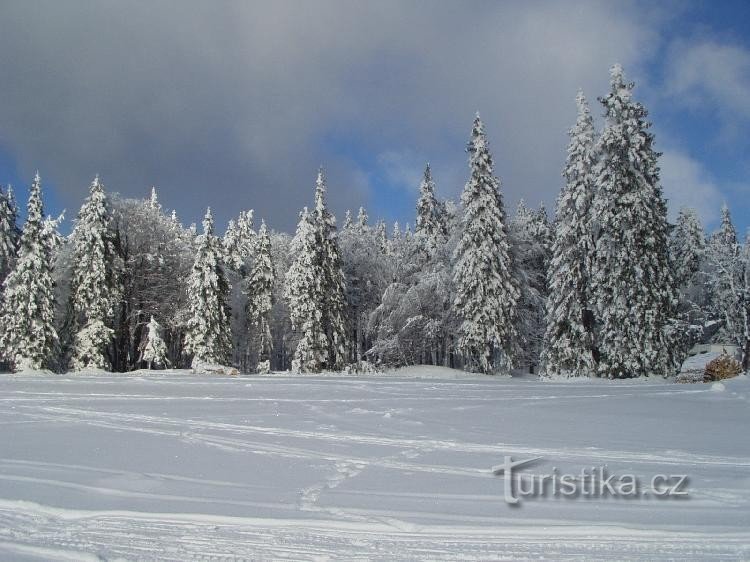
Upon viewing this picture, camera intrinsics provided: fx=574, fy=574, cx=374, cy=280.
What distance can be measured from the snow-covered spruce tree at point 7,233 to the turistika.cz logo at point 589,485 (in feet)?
141

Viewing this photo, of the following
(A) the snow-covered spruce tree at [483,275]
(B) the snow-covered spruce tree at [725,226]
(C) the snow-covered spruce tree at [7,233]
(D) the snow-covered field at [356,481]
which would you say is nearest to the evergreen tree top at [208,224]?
(C) the snow-covered spruce tree at [7,233]

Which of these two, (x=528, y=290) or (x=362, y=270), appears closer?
(x=528, y=290)

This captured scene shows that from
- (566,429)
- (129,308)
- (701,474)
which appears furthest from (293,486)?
(129,308)

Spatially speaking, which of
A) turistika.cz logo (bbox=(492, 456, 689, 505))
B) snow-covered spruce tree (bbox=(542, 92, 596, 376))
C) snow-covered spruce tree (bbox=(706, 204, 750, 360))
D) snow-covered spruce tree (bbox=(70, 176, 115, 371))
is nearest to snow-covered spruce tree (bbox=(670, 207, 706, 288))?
snow-covered spruce tree (bbox=(706, 204, 750, 360))

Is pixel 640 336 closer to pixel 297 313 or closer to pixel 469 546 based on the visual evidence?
pixel 297 313

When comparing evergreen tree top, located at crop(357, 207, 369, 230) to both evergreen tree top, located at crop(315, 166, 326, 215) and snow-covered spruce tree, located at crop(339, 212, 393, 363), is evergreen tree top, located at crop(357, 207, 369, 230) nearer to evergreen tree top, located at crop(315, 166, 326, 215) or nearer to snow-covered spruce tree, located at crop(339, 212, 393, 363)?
snow-covered spruce tree, located at crop(339, 212, 393, 363)

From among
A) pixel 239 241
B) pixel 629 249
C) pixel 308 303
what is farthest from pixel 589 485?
pixel 239 241

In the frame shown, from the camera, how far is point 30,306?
35.1 m

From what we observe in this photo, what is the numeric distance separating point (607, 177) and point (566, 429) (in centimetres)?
2272

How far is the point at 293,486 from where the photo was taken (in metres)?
6.60

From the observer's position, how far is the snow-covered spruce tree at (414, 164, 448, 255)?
42.0 meters

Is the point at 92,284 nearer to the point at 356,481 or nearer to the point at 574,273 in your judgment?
the point at 574,273

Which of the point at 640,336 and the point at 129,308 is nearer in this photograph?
the point at 640,336

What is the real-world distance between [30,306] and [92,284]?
384 centimetres
